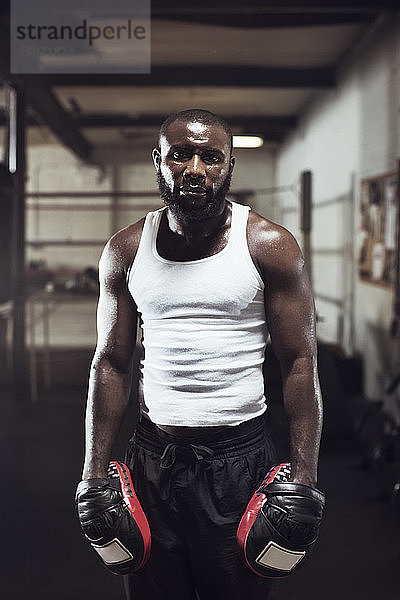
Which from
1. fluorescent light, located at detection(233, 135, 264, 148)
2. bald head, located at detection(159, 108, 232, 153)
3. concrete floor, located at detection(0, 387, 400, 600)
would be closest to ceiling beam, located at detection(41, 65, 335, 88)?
fluorescent light, located at detection(233, 135, 264, 148)

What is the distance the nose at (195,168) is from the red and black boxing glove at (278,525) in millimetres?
546

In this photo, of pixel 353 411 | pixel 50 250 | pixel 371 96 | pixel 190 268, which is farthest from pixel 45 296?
pixel 371 96

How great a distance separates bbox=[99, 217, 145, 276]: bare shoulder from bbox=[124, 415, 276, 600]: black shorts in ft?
0.95

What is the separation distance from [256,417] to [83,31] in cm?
143

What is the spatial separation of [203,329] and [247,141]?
1.16 metres

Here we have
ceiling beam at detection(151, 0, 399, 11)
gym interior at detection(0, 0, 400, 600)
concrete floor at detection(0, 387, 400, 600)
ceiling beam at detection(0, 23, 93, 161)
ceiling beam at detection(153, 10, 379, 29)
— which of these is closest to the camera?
concrete floor at detection(0, 387, 400, 600)

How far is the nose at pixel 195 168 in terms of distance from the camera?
1207 millimetres

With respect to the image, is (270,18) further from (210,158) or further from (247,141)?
(210,158)

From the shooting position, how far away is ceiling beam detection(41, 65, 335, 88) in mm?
2352

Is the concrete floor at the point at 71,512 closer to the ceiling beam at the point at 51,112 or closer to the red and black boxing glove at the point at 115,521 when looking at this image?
the ceiling beam at the point at 51,112

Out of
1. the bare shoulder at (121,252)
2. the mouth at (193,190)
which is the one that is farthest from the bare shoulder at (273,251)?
the bare shoulder at (121,252)

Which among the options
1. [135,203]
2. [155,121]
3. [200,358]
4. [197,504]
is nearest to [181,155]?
[200,358]

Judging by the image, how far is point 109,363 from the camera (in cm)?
131

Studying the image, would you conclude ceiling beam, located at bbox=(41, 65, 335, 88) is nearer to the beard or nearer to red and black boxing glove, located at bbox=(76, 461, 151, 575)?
the beard
